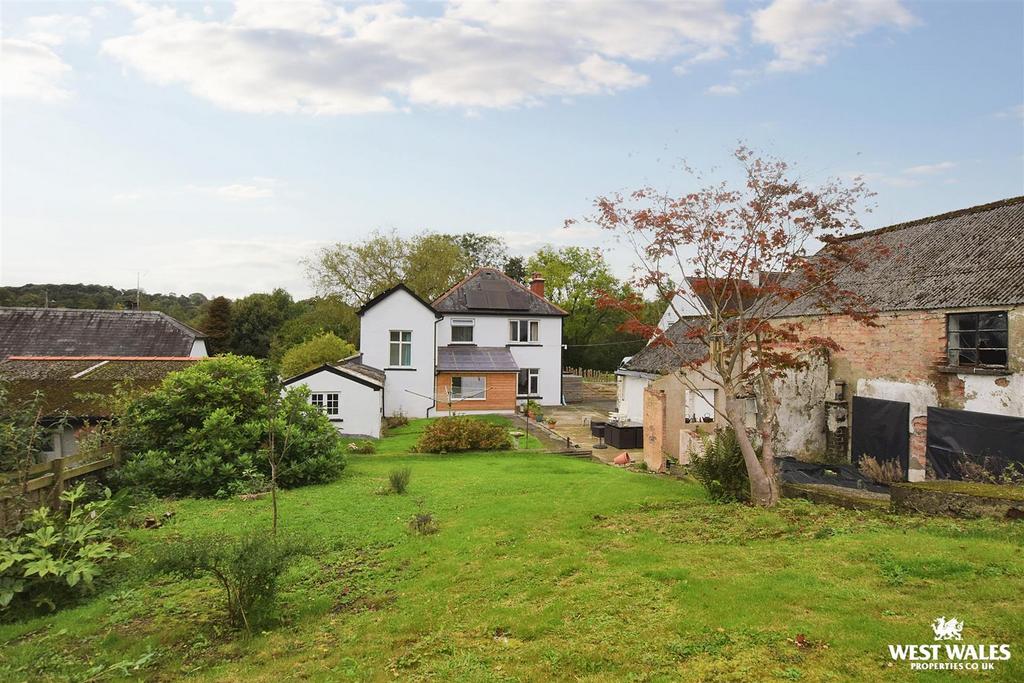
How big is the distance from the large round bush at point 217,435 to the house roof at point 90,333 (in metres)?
19.7

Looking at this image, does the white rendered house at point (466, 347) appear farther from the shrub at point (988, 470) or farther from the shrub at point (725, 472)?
the shrub at point (988, 470)

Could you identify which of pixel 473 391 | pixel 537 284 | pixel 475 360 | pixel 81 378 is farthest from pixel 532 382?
pixel 81 378

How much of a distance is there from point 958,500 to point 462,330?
30.5m

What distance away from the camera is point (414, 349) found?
33750mm

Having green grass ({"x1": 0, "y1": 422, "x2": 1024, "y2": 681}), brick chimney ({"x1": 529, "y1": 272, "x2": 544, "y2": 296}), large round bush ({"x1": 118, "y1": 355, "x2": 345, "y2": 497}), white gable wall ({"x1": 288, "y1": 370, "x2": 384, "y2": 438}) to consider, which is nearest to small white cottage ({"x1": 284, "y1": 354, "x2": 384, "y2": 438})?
white gable wall ({"x1": 288, "y1": 370, "x2": 384, "y2": 438})

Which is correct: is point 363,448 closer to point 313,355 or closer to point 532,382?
point 313,355

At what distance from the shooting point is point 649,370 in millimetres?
28578

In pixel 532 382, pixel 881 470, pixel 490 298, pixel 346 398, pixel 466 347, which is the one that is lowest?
pixel 881 470

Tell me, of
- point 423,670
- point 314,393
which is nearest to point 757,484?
point 423,670

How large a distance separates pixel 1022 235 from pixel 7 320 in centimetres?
4476

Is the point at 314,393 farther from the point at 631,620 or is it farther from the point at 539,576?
the point at 631,620

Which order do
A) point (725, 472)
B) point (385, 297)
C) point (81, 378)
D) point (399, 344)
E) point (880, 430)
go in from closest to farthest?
point (725, 472) → point (880, 430) → point (81, 378) → point (385, 297) → point (399, 344)

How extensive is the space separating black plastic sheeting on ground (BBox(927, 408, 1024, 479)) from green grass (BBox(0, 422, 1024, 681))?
6863 mm

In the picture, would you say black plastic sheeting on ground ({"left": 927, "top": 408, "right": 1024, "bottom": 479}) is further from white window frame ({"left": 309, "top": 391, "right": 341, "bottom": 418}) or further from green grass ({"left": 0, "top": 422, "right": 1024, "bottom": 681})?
white window frame ({"left": 309, "top": 391, "right": 341, "bottom": 418})
